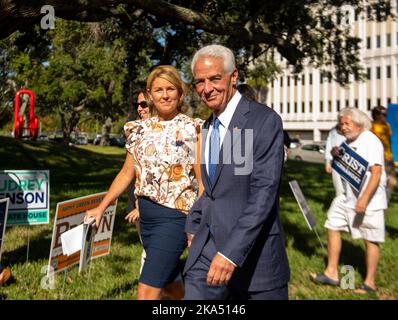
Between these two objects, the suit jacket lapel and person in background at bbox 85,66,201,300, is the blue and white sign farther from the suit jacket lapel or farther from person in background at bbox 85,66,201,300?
the suit jacket lapel

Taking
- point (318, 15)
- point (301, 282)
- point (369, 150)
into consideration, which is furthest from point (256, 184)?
point (318, 15)

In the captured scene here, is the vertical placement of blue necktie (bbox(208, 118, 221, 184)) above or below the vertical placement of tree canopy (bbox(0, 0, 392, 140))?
below

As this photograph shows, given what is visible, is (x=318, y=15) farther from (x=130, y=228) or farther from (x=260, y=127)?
(x=260, y=127)

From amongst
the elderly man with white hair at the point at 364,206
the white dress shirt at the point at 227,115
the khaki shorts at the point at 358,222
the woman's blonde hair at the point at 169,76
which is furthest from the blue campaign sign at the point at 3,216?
the khaki shorts at the point at 358,222

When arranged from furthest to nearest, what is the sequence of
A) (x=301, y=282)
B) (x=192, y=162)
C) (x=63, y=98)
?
(x=63, y=98) < (x=301, y=282) < (x=192, y=162)

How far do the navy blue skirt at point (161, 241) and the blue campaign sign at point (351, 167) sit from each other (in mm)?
2498

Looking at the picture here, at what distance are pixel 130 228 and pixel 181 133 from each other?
4.86 m

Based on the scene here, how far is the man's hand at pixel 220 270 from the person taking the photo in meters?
2.29

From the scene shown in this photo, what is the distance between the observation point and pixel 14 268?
18.0 feet

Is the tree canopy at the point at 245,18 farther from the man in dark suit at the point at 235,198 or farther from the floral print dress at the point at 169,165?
the man in dark suit at the point at 235,198

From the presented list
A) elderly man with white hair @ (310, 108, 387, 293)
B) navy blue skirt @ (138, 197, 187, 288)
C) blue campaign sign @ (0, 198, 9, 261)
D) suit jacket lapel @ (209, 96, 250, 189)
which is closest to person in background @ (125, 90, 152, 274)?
navy blue skirt @ (138, 197, 187, 288)

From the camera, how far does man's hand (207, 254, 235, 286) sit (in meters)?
2.29

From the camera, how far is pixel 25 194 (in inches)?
220

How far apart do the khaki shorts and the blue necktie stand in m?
3.22
